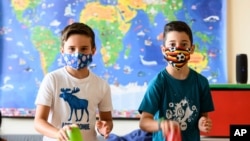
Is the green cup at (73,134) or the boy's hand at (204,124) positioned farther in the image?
the boy's hand at (204,124)

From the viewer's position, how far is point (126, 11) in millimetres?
2803

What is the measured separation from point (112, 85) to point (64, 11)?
64cm

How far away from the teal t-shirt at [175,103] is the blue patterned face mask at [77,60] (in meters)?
0.28

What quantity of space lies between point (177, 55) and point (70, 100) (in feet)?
1.47

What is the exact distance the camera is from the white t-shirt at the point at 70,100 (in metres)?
1.52

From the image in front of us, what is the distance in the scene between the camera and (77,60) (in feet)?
5.07

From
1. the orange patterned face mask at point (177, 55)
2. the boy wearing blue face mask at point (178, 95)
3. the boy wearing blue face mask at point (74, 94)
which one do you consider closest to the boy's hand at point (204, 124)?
the boy wearing blue face mask at point (178, 95)

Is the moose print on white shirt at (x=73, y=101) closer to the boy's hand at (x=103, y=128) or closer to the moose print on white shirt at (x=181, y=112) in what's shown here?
the boy's hand at (x=103, y=128)

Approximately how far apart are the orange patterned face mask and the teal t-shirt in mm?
60

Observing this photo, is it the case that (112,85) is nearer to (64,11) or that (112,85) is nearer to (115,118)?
(115,118)

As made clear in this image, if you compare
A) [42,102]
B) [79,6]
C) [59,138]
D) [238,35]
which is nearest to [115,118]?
[79,6]

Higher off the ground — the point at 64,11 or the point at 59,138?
the point at 64,11

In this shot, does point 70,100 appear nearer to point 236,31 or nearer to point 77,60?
point 77,60

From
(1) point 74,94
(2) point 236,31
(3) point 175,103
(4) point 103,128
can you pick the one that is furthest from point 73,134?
(2) point 236,31
